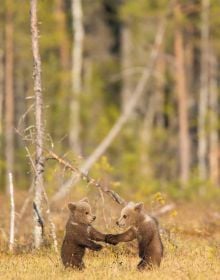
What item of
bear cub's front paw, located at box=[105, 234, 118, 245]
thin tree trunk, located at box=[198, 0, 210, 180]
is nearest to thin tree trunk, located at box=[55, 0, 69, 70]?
thin tree trunk, located at box=[198, 0, 210, 180]

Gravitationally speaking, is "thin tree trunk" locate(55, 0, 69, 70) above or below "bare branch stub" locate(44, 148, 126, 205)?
above

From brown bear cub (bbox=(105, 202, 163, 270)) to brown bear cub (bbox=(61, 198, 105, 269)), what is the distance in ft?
0.95

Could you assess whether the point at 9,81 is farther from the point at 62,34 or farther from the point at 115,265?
the point at 115,265

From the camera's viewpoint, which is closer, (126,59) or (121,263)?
(121,263)

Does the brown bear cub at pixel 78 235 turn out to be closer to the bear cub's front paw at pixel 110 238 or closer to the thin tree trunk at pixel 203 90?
the bear cub's front paw at pixel 110 238

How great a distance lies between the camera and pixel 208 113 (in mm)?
44281

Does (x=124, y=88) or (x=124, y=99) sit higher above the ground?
(x=124, y=88)

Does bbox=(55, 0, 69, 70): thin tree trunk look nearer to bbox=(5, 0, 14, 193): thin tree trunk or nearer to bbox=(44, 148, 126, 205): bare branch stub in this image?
bbox=(5, 0, 14, 193): thin tree trunk

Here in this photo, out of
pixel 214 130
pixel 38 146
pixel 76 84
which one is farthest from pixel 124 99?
pixel 38 146

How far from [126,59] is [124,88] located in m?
1.70

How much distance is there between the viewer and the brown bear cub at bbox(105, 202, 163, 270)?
12.6 meters

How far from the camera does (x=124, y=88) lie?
1818 inches

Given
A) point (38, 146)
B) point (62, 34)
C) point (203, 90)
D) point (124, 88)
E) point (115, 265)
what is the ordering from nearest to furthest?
point (115, 265) → point (38, 146) → point (62, 34) → point (203, 90) → point (124, 88)

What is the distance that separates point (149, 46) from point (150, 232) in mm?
35805
